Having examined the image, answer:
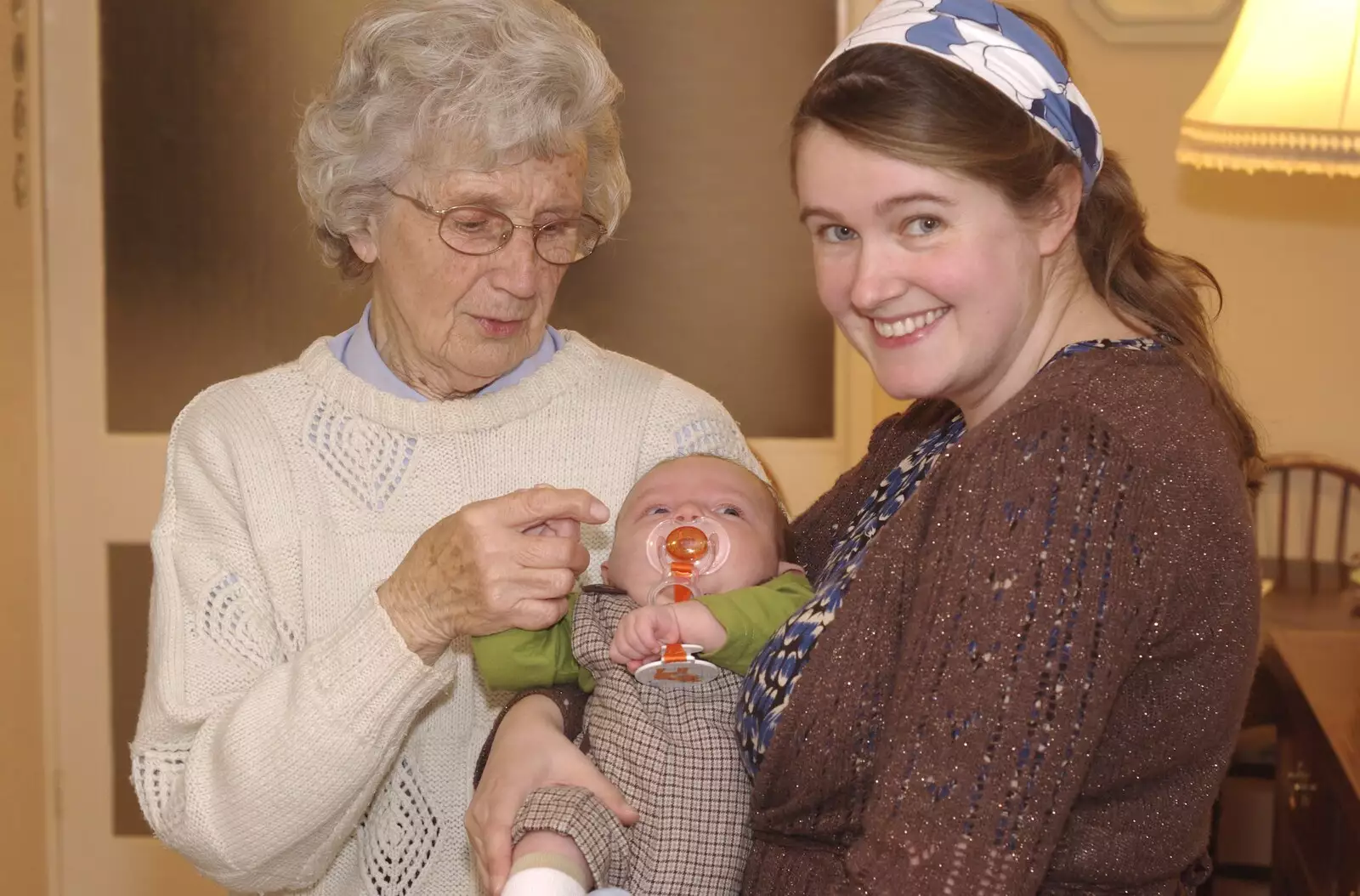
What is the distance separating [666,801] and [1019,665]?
1.83ft

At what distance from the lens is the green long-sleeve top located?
160cm

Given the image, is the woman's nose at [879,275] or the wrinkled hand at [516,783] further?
the wrinkled hand at [516,783]

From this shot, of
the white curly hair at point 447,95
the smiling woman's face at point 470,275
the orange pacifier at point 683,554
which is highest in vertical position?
the white curly hair at point 447,95

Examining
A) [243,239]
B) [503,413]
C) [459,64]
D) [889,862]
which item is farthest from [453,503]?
[243,239]

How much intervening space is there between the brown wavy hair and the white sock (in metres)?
0.80

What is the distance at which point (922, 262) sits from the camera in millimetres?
1365

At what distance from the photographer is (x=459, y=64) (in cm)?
179

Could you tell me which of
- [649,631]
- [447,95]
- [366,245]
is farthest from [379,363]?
[649,631]

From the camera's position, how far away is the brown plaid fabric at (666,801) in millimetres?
1532

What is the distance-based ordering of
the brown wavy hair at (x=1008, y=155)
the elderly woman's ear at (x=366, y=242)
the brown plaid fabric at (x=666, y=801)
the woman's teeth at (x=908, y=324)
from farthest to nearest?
the elderly woman's ear at (x=366, y=242), the brown plaid fabric at (x=666, y=801), the woman's teeth at (x=908, y=324), the brown wavy hair at (x=1008, y=155)

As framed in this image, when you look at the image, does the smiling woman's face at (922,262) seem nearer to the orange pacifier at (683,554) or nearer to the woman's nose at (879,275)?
the woman's nose at (879,275)

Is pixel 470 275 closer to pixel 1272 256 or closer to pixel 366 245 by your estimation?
pixel 366 245

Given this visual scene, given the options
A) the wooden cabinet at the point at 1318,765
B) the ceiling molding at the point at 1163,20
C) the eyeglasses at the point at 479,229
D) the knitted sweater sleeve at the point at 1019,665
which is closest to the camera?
the knitted sweater sleeve at the point at 1019,665

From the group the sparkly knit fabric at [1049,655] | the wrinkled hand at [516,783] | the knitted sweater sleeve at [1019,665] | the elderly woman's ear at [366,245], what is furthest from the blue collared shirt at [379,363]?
the knitted sweater sleeve at [1019,665]
